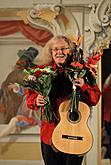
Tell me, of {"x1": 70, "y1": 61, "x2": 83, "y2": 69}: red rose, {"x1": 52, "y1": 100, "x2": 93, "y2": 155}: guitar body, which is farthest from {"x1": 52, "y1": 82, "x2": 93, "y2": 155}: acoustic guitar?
{"x1": 70, "y1": 61, "x2": 83, "y2": 69}: red rose

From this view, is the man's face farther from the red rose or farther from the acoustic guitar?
the acoustic guitar

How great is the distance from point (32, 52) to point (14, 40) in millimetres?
219

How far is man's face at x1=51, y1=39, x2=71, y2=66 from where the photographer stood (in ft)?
4.91

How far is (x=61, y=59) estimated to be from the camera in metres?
1.50

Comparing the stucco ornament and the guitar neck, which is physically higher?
the stucco ornament

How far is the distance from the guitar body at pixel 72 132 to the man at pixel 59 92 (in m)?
0.04

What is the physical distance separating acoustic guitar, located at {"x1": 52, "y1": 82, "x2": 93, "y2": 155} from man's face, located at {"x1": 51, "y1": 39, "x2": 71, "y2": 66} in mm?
168

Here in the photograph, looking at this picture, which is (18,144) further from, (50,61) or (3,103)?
(50,61)

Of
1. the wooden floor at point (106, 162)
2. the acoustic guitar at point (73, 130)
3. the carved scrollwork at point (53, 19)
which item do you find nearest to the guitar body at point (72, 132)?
the acoustic guitar at point (73, 130)

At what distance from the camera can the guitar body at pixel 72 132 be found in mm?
1443

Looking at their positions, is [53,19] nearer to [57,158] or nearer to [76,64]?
[76,64]

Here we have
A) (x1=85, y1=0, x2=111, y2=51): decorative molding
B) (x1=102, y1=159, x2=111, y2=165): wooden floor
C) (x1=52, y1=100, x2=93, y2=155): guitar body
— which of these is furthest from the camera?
(x1=85, y1=0, x2=111, y2=51): decorative molding

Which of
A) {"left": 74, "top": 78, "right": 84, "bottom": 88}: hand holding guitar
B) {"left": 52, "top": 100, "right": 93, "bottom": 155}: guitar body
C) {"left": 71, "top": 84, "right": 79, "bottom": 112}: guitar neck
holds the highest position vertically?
{"left": 74, "top": 78, "right": 84, "bottom": 88}: hand holding guitar

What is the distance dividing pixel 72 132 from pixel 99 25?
1.76 meters
